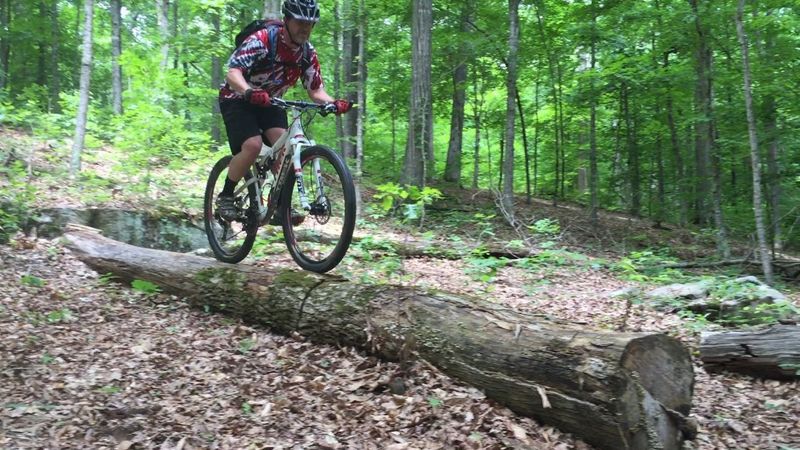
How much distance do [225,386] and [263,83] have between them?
103 inches

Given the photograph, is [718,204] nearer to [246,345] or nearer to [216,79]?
[246,345]

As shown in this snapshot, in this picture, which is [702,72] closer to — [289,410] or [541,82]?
[541,82]

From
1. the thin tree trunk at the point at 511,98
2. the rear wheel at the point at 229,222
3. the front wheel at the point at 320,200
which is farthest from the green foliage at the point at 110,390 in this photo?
the thin tree trunk at the point at 511,98

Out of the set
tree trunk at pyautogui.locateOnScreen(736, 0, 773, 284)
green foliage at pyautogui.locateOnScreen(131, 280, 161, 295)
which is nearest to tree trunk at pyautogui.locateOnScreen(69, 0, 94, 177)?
green foliage at pyautogui.locateOnScreen(131, 280, 161, 295)

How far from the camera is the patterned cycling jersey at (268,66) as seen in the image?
4371 mm

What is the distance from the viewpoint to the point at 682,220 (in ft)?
53.7

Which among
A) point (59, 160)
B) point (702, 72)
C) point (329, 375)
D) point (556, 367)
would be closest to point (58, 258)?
point (329, 375)

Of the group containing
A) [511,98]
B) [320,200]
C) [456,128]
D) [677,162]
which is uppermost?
[456,128]

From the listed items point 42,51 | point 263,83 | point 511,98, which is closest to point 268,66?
point 263,83

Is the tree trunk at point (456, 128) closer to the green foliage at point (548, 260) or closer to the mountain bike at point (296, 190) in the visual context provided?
the green foliage at point (548, 260)

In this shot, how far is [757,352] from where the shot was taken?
14.0 feet

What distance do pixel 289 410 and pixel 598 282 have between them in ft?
18.9

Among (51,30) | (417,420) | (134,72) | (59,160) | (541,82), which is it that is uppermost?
(51,30)

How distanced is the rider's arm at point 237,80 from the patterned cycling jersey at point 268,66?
0.11 ft
